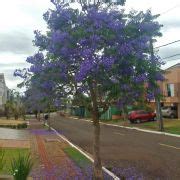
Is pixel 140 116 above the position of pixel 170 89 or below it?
below

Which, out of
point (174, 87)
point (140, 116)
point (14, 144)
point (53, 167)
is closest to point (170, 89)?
point (174, 87)

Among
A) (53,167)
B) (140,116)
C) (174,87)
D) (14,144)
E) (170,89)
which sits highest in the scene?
(174,87)

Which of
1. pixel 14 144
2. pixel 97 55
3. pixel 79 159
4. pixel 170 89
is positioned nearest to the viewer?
pixel 97 55

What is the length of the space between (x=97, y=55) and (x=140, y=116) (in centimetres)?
4831

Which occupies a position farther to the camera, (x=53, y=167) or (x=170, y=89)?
(x=170, y=89)

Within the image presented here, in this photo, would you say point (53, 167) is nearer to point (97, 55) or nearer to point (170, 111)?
point (97, 55)

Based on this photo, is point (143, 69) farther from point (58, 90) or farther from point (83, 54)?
point (58, 90)

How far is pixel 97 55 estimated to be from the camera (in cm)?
1203

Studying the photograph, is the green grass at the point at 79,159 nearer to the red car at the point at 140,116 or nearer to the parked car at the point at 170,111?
the red car at the point at 140,116

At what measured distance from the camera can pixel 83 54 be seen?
38.9 ft

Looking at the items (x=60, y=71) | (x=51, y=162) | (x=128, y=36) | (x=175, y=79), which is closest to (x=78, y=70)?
(x=60, y=71)

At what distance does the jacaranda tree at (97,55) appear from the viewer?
11930 millimetres

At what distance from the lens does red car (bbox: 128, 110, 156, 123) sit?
59.6m

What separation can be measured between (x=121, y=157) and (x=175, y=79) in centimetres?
4324
